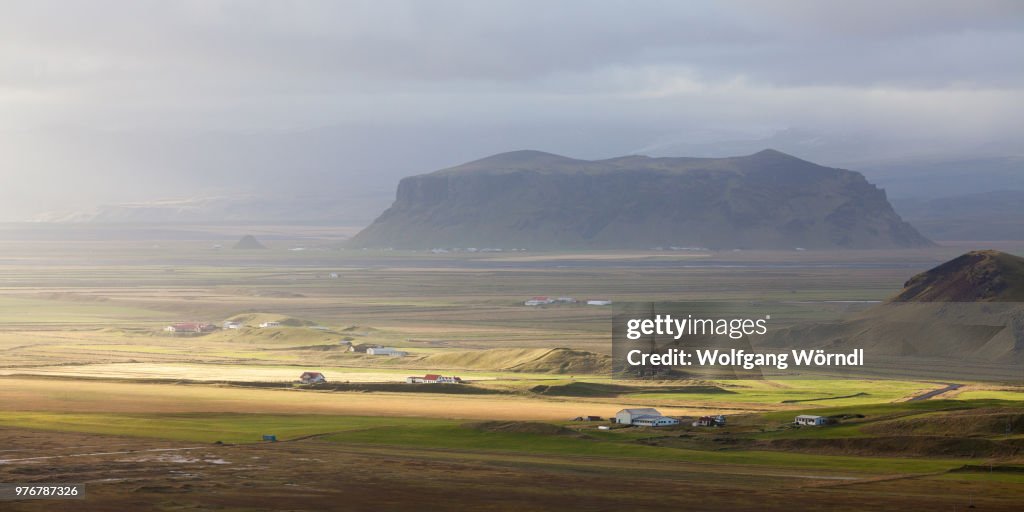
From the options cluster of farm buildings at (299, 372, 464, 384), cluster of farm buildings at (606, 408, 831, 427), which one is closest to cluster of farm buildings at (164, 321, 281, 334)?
cluster of farm buildings at (299, 372, 464, 384)

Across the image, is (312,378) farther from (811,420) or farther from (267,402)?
(811,420)

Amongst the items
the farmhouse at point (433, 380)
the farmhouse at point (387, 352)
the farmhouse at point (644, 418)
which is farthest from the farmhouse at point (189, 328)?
the farmhouse at point (644, 418)

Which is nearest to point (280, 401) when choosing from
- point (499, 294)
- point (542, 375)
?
point (542, 375)

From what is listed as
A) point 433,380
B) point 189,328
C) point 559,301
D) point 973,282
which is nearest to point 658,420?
point 433,380

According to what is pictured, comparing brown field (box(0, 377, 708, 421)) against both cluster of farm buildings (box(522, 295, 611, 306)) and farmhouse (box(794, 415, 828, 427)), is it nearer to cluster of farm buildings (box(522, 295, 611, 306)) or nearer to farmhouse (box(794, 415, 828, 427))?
farmhouse (box(794, 415, 828, 427))

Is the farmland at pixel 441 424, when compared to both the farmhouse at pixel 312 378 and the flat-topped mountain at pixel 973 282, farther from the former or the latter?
the flat-topped mountain at pixel 973 282

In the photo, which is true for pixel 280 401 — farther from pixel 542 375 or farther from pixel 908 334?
pixel 908 334

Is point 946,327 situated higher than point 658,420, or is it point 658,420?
point 946,327
